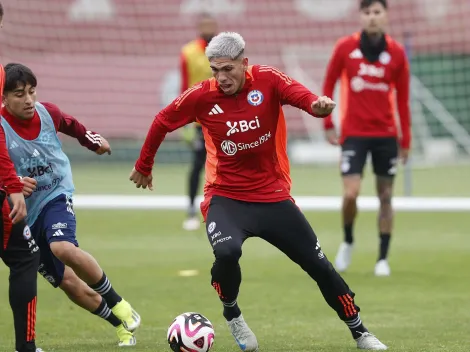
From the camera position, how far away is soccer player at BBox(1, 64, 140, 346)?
6.82 m

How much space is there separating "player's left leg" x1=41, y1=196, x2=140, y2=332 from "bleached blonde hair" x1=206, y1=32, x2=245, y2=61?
1441 mm

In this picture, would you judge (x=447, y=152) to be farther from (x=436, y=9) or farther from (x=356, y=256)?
(x=356, y=256)

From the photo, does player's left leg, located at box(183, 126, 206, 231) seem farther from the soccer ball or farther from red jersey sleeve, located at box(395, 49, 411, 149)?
the soccer ball

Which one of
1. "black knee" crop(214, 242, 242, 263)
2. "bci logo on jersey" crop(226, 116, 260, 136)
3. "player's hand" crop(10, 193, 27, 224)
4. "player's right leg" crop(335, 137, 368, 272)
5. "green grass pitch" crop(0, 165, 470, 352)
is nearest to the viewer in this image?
"player's hand" crop(10, 193, 27, 224)

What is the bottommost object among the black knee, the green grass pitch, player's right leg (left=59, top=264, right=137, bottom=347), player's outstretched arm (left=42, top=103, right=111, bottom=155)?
the green grass pitch

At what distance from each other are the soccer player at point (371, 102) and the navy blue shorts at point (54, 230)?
149 inches

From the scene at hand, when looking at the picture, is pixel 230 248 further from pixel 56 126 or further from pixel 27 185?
pixel 56 126

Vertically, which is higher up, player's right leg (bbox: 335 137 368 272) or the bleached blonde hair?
the bleached blonde hair

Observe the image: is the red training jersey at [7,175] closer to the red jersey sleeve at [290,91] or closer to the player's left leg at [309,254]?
the player's left leg at [309,254]

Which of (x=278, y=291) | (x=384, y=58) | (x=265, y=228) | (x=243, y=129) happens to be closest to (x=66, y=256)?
(x=265, y=228)

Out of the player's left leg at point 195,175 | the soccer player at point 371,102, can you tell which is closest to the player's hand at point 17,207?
the soccer player at point 371,102

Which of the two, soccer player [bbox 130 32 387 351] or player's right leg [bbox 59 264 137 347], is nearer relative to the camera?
soccer player [bbox 130 32 387 351]

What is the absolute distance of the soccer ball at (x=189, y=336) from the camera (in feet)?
20.9

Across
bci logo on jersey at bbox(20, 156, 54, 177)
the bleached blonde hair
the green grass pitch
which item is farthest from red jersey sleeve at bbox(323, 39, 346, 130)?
bci logo on jersey at bbox(20, 156, 54, 177)
